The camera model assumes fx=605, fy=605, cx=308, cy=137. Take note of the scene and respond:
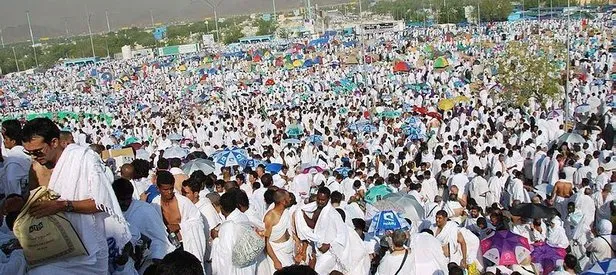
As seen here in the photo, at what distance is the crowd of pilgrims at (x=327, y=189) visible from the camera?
9.85ft

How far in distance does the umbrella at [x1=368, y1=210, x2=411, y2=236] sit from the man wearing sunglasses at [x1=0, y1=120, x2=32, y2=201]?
3007mm

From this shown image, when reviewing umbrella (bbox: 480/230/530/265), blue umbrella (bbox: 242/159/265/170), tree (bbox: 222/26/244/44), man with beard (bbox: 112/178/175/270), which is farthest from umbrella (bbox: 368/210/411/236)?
tree (bbox: 222/26/244/44)

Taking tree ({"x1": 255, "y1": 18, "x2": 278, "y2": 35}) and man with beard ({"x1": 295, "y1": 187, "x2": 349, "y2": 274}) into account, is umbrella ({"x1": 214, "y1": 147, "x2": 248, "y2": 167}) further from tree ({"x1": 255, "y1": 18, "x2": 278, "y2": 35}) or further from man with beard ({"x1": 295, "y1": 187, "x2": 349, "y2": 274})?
tree ({"x1": 255, "y1": 18, "x2": 278, "y2": 35})

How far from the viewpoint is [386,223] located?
5.61 metres

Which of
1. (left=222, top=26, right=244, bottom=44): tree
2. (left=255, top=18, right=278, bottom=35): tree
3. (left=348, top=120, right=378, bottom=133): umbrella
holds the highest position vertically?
(left=255, top=18, right=278, bottom=35): tree

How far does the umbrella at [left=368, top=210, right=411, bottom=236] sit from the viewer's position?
18.2 ft

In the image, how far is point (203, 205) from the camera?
4922mm

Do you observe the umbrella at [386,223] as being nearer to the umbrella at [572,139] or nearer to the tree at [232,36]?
the umbrella at [572,139]

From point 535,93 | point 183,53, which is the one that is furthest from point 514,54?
point 183,53

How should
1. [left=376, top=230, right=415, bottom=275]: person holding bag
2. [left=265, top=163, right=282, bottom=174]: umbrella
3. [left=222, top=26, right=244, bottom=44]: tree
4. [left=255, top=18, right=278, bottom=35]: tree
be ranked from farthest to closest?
[left=255, top=18, right=278, bottom=35]: tree → [left=222, top=26, right=244, bottom=44]: tree → [left=265, top=163, right=282, bottom=174]: umbrella → [left=376, top=230, right=415, bottom=275]: person holding bag

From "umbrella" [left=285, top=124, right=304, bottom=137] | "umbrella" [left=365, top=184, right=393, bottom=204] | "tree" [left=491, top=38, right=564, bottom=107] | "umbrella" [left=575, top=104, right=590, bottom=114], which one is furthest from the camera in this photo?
"tree" [left=491, top=38, right=564, bottom=107]

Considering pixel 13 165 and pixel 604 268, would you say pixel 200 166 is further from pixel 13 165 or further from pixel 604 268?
pixel 604 268

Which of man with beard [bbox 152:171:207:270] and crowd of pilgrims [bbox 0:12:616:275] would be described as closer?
crowd of pilgrims [bbox 0:12:616:275]

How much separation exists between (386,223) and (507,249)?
1.12 meters
